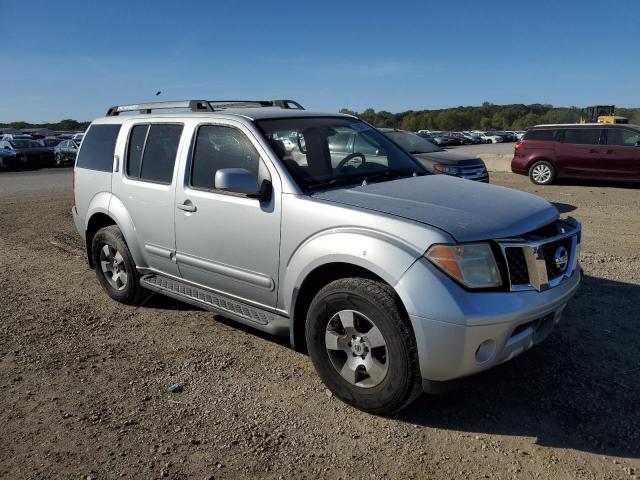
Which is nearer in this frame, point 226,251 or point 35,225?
point 226,251

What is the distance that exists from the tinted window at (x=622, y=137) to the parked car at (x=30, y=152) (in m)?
26.4

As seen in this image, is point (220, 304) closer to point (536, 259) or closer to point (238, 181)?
point (238, 181)

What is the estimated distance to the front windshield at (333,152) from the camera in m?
3.90

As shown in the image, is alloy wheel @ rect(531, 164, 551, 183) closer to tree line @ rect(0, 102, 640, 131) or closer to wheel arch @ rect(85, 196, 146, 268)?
wheel arch @ rect(85, 196, 146, 268)

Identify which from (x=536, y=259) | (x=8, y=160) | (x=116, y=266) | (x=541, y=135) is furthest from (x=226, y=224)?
(x=8, y=160)

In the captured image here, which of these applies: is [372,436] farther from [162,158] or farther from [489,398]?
[162,158]

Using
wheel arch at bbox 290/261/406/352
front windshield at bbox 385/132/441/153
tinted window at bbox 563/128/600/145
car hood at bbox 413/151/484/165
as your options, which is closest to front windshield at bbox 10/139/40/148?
front windshield at bbox 385/132/441/153

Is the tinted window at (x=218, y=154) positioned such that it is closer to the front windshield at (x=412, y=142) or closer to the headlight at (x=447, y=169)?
the headlight at (x=447, y=169)

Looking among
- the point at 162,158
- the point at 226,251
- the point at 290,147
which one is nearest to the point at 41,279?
the point at 162,158

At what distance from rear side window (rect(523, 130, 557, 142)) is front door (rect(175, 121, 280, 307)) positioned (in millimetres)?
12994

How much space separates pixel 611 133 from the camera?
14.0 meters

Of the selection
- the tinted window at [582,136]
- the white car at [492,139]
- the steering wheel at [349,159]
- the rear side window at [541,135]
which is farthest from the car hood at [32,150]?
the white car at [492,139]

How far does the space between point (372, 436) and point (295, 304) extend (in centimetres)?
97

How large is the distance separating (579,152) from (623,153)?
3.36ft
